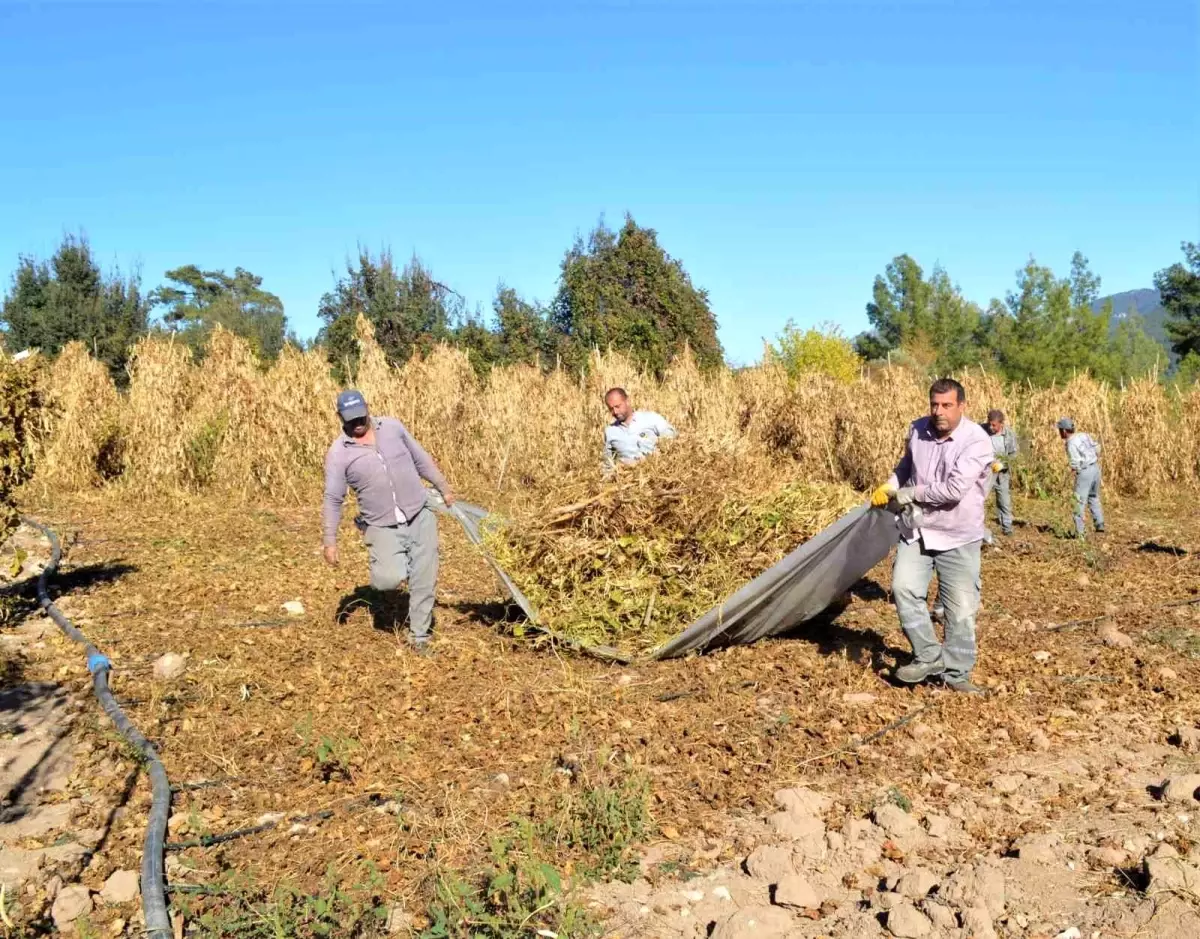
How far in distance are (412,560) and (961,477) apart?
3482 mm

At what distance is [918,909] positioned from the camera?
11.1ft

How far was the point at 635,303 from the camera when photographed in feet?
97.3

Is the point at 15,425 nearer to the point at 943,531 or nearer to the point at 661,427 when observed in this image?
the point at 661,427

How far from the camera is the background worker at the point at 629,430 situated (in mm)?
7586

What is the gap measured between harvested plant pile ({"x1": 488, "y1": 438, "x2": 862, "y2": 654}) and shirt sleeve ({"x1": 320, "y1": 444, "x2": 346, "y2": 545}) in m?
1.21

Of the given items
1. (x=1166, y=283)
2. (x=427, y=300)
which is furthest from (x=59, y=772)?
(x=1166, y=283)

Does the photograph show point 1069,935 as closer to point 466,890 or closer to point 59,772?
point 466,890

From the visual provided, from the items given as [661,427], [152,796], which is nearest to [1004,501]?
[661,427]

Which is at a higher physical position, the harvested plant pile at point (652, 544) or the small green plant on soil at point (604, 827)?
the harvested plant pile at point (652, 544)

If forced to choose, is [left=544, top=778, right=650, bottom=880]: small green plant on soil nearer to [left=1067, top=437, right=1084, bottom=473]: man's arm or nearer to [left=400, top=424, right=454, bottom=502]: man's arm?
[left=400, top=424, right=454, bottom=502]: man's arm

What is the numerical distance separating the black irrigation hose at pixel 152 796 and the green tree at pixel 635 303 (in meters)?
22.3

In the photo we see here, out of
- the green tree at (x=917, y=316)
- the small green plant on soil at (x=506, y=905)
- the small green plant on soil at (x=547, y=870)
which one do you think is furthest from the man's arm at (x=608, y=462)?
the green tree at (x=917, y=316)

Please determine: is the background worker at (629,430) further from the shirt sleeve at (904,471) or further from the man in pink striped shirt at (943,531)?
the man in pink striped shirt at (943,531)

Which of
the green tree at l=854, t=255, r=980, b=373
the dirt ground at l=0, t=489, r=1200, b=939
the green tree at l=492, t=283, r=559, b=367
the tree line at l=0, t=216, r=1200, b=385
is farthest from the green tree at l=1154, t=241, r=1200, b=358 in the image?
the dirt ground at l=0, t=489, r=1200, b=939
